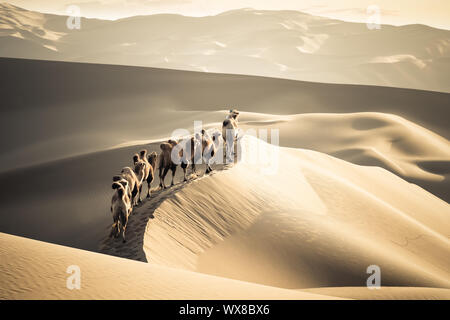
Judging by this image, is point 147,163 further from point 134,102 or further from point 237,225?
point 134,102

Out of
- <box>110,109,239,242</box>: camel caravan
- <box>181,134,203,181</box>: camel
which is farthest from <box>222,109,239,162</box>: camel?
<box>181,134,203,181</box>: camel

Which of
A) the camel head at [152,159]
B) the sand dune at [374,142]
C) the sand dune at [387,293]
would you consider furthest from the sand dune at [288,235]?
the sand dune at [374,142]

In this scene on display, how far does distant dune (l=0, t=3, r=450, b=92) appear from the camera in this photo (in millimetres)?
140000

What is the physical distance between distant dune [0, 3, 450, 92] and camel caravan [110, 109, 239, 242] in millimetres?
130357

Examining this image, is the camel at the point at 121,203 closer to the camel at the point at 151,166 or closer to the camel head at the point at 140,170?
the camel head at the point at 140,170

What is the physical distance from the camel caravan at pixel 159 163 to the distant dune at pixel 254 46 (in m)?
130

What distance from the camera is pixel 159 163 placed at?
1068 cm

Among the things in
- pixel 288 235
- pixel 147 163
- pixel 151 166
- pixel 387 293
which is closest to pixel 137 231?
pixel 147 163

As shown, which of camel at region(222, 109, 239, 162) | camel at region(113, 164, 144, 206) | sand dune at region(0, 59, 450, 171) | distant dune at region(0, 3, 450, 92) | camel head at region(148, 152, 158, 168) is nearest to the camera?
camel at region(113, 164, 144, 206)

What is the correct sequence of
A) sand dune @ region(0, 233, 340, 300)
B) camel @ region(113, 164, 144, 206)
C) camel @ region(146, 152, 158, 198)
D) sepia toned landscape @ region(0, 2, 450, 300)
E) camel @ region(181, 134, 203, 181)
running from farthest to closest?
camel @ region(181, 134, 203, 181) < camel @ region(146, 152, 158, 198) < camel @ region(113, 164, 144, 206) < sepia toned landscape @ region(0, 2, 450, 300) < sand dune @ region(0, 233, 340, 300)

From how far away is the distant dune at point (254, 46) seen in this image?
14000cm

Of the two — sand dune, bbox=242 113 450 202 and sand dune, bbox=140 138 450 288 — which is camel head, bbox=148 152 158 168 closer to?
sand dune, bbox=140 138 450 288

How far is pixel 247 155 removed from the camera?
14375 millimetres
